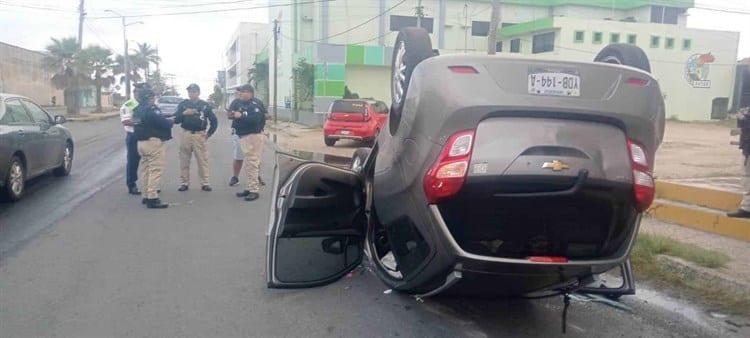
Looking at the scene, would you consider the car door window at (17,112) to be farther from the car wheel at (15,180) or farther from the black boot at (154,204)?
the black boot at (154,204)

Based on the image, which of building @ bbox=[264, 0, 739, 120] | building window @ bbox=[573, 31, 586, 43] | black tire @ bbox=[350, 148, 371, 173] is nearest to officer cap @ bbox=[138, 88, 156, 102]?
black tire @ bbox=[350, 148, 371, 173]

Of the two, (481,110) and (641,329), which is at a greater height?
(481,110)

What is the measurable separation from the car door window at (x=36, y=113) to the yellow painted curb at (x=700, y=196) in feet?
30.3

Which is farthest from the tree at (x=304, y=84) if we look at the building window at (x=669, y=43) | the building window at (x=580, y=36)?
the building window at (x=669, y=43)

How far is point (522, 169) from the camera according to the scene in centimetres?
305

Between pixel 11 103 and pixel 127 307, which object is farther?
pixel 11 103

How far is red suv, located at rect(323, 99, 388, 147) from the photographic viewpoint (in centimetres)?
1839

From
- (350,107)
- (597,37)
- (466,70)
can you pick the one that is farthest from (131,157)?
(597,37)

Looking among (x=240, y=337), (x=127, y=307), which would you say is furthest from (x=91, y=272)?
(x=240, y=337)

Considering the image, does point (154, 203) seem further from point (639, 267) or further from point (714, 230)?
point (714, 230)

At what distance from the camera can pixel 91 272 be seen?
511cm

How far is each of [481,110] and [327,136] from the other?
15830 millimetres

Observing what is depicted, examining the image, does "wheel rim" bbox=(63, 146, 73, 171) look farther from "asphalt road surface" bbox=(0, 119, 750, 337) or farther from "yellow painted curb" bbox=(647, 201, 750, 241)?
"yellow painted curb" bbox=(647, 201, 750, 241)

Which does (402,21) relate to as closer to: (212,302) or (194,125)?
(194,125)
